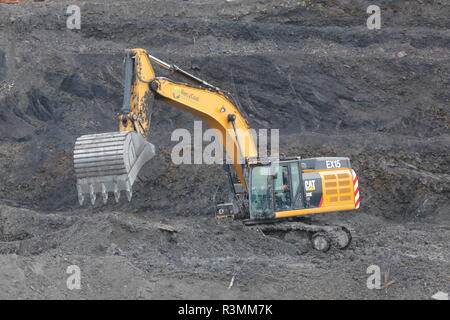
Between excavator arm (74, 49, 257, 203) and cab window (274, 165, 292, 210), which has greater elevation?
excavator arm (74, 49, 257, 203)

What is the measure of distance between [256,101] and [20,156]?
5910 mm

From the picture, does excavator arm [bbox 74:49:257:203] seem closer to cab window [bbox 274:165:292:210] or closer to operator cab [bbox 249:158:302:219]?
operator cab [bbox 249:158:302:219]

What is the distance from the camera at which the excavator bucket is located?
396 inches

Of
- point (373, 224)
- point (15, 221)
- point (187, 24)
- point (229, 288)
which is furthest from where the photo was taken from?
point (187, 24)

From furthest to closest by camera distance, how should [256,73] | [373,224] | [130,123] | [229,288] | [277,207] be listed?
[256,73], [373,224], [277,207], [130,123], [229,288]

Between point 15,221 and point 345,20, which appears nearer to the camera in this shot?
point 15,221

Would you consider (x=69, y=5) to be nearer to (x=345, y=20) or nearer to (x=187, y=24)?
(x=187, y=24)

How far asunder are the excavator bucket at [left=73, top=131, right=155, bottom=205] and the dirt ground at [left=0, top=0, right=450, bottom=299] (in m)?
1.06

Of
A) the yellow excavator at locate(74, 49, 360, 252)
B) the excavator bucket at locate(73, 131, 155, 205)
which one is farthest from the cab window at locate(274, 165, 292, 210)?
the excavator bucket at locate(73, 131, 155, 205)

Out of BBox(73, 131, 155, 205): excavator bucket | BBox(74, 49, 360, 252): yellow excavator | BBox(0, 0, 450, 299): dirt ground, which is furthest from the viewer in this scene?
BBox(0, 0, 450, 299): dirt ground

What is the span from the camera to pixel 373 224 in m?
14.2

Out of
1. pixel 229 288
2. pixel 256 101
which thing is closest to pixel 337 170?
pixel 229 288

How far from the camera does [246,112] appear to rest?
17.5 m

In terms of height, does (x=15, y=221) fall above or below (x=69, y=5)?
below
